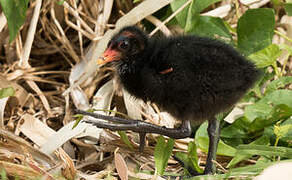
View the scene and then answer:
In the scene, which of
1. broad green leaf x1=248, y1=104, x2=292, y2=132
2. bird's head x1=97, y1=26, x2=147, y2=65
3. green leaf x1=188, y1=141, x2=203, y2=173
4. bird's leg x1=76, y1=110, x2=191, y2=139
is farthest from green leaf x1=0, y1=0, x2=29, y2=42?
broad green leaf x1=248, y1=104, x2=292, y2=132

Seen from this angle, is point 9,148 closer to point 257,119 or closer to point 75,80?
point 75,80

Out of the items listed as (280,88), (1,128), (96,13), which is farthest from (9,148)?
(280,88)

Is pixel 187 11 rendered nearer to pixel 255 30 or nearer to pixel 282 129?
pixel 255 30

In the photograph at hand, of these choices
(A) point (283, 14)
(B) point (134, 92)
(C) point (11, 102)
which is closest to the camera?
(B) point (134, 92)

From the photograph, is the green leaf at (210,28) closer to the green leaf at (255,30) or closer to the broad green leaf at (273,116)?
the green leaf at (255,30)

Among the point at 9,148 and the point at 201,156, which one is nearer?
the point at 9,148

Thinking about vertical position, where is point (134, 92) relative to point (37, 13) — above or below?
below

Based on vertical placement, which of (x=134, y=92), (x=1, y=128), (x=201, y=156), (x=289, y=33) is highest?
(x=289, y=33)

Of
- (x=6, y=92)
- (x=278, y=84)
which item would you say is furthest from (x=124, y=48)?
(x=278, y=84)

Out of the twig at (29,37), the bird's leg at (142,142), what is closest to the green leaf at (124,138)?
the bird's leg at (142,142)
